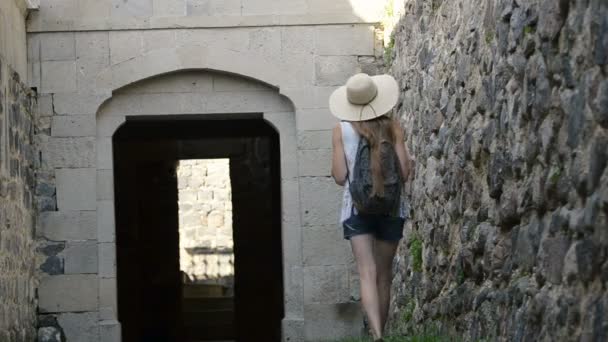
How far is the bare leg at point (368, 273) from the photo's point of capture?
5266mm

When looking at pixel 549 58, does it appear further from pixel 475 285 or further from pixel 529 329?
pixel 475 285

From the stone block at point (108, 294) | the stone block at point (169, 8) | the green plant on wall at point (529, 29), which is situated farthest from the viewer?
the stone block at point (169, 8)

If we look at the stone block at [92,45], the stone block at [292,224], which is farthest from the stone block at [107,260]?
the stone block at [92,45]

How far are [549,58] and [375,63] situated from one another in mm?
4977

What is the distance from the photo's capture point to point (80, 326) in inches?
352

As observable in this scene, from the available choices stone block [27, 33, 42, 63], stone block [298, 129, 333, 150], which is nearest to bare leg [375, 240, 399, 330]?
stone block [298, 129, 333, 150]

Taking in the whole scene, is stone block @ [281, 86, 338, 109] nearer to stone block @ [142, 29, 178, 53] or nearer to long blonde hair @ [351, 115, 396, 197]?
stone block @ [142, 29, 178, 53]

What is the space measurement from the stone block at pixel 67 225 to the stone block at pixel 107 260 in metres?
0.12

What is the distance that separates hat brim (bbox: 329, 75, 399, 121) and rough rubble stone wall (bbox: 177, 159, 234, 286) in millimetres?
15402

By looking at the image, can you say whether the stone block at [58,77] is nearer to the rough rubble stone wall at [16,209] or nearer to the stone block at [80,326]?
the rough rubble stone wall at [16,209]

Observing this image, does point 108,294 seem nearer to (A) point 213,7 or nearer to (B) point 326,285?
(B) point 326,285

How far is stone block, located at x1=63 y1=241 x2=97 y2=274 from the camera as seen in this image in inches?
354

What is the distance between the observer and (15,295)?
7.88 m

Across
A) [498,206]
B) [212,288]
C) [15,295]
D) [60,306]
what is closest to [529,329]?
[498,206]
